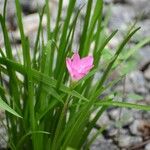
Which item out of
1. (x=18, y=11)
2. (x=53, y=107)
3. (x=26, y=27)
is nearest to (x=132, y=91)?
(x=26, y=27)

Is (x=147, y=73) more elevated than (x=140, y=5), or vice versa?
(x=140, y=5)

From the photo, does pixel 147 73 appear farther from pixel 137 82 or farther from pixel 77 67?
pixel 77 67

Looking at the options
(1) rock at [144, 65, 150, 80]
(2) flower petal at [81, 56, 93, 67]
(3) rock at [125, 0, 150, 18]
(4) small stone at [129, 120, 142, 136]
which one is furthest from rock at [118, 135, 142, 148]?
(3) rock at [125, 0, 150, 18]

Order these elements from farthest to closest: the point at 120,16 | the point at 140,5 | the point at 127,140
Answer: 1. the point at 140,5
2. the point at 120,16
3. the point at 127,140

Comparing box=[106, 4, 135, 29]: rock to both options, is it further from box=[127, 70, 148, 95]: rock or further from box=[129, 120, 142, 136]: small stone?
box=[129, 120, 142, 136]: small stone

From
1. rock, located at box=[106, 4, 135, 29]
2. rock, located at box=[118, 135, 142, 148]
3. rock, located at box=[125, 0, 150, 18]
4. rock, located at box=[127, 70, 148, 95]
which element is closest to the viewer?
Result: rock, located at box=[118, 135, 142, 148]

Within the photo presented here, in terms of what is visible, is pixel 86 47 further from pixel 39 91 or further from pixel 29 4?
pixel 29 4

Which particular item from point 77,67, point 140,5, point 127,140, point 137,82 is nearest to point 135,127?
point 127,140

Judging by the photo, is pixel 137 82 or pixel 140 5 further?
pixel 140 5
